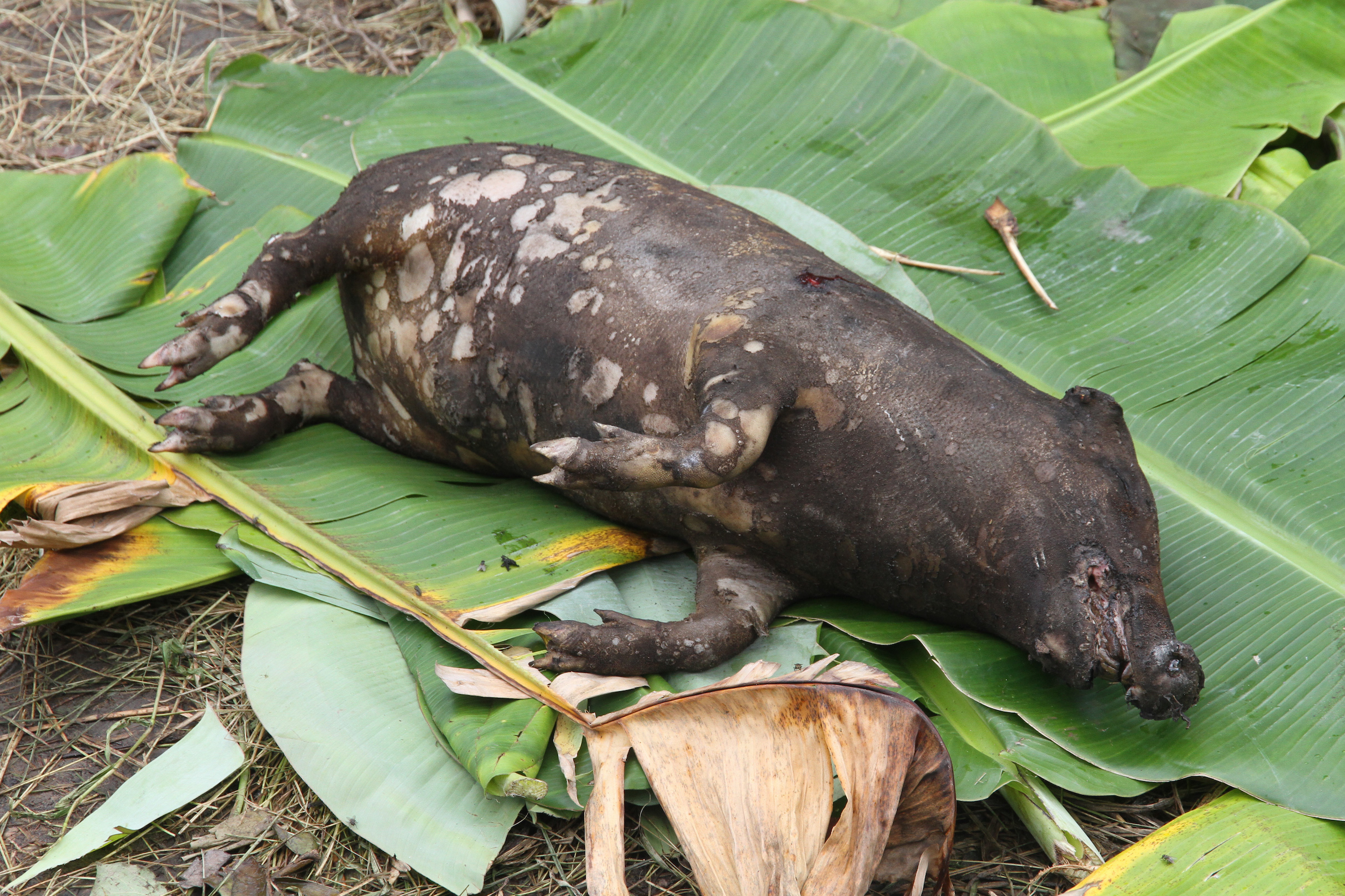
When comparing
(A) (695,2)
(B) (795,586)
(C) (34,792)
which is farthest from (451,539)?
(A) (695,2)

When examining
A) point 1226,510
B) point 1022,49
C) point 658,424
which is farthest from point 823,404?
point 1022,49

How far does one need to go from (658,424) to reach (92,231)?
2.76m

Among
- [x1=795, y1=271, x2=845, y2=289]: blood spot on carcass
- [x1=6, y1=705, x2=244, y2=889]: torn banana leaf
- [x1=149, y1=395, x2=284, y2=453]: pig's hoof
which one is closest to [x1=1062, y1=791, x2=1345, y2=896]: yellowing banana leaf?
[x1=795, y1=271, x2=845, y2=289]: blood spot on carcass

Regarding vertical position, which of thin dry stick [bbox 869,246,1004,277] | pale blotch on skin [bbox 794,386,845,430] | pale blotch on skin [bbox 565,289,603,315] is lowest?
thin dry stick [bbox 869,246,1004,277]

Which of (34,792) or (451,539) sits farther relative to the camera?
(451,539)

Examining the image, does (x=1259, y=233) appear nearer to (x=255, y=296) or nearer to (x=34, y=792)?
(x=255, y=296)

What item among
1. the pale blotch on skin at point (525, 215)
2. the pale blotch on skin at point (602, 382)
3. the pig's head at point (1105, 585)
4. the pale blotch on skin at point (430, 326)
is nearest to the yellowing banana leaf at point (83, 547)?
the pale blotch on skin at point (430, 326)

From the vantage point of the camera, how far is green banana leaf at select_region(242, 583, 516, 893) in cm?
250

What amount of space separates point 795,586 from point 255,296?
2.04 metres

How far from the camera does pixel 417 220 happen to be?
11.0 ft

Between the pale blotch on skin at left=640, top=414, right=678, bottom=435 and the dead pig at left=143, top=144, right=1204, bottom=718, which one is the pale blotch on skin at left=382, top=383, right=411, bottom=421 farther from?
the pale blotch on skin at left=640, top=414, right=678, bottom=435

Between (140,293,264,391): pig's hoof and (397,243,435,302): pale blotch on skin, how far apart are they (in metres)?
0.55

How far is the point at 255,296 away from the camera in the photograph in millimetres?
3545

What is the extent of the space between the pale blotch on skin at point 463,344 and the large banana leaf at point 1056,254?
1252 millimetres
